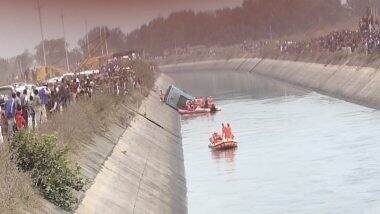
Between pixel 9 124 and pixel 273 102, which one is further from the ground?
pixel 9 124

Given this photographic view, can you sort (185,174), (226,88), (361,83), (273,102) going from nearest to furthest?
(185,174)
(361,83)
(273,102)
(226,88)

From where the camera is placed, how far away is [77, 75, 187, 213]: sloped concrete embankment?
28.6 metres

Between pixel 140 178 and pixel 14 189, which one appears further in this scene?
pixel 140 178

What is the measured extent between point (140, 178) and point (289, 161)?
12.5 metres

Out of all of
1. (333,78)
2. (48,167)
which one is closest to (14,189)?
(48,167)

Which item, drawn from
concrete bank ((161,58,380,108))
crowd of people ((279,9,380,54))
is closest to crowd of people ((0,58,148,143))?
concrete bank ((161,58,380,108))

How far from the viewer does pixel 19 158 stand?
25.0 metres

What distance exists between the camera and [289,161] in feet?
148

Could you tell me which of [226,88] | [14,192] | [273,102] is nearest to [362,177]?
[14,192]

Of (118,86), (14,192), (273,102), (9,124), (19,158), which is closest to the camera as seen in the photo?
(14,192)

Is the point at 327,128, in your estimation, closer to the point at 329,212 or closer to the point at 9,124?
the point at 329,212

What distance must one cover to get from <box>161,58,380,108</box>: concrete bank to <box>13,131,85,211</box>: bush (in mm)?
47255

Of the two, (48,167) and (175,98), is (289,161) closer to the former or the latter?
(48,167)

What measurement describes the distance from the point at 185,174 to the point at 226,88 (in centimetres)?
7676
